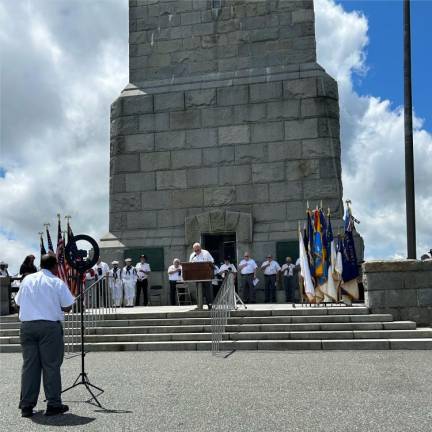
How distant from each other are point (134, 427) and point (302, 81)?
13.9 metres

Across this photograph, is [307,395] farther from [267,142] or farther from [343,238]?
[267,142]

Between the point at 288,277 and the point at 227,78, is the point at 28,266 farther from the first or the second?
the point at 227,78

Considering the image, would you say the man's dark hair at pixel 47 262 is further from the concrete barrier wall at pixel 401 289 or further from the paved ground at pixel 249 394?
the concrete barrier wall at pixel 401 289

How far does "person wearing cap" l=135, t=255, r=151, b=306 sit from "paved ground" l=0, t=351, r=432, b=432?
7094 millimetres

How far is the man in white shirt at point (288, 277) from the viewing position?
53.8 ft

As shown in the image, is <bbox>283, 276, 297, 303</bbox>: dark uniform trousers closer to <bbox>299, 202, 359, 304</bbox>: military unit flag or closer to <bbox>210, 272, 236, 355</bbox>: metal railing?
<bbox>299, 202, 359, 304</bbox>: military unit flag

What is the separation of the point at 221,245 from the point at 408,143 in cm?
640

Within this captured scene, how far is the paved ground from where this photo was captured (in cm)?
565

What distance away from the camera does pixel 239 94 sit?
715 inches

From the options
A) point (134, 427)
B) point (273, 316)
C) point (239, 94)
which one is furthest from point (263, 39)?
point (134, 427)

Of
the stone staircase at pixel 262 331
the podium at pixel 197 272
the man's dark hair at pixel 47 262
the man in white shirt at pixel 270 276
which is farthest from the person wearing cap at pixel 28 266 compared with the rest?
the man's dark hair at pixel 47 262

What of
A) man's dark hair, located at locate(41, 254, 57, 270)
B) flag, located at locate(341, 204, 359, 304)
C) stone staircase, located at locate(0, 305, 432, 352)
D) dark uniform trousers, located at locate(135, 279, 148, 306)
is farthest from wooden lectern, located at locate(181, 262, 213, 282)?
man's dark hair, located at locate(41, 254, 57, 270)

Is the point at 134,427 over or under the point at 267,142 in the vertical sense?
under

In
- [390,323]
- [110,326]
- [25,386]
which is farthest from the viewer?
[110,326]
